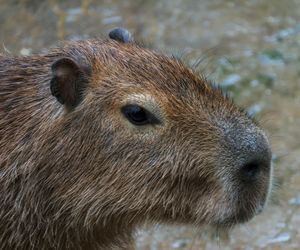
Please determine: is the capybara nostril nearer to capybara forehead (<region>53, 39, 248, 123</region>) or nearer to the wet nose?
the wet nose

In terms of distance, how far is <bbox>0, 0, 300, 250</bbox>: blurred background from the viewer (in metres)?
5.86

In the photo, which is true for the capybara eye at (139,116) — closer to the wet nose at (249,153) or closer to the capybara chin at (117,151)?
the capybara chin at (117,151)

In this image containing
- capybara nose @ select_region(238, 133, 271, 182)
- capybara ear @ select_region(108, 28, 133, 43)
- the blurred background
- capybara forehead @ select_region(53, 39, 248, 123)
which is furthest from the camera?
the blurred background

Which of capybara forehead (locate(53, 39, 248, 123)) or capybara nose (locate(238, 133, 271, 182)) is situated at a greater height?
capybara forehead (locate(53, 39, 248, 123))

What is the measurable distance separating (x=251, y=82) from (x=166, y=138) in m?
3.36

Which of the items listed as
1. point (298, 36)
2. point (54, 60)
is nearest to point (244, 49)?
point (298, 36)

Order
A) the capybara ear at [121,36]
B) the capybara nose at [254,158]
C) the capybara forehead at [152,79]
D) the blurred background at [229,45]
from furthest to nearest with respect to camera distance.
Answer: the blurred background at [229,45]
the capybara ear at [121,36]
the capybara forehead at [152,79]
the capybara nose at [254,158]

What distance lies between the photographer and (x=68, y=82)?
4176 millimetres

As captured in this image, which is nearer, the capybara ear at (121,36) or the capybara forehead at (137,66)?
the capybara forehead at (137,66)

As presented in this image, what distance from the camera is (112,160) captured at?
4.16 m

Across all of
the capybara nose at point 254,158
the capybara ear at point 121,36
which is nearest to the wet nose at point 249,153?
the capybara nose at point 254,158

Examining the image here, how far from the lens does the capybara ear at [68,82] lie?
416cm

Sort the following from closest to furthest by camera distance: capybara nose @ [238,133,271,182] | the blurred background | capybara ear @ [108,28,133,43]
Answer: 1. capybara nose @ [238,133,271,182]
2. capybara ear @ [108,28,133,43]
3. the blurred background

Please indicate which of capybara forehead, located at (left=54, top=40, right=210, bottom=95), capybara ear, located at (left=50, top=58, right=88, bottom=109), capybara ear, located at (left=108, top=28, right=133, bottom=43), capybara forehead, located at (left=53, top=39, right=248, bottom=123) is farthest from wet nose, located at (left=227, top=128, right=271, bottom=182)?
capybara ear, located at (left=108, top=28, right=133, bottom=43)
